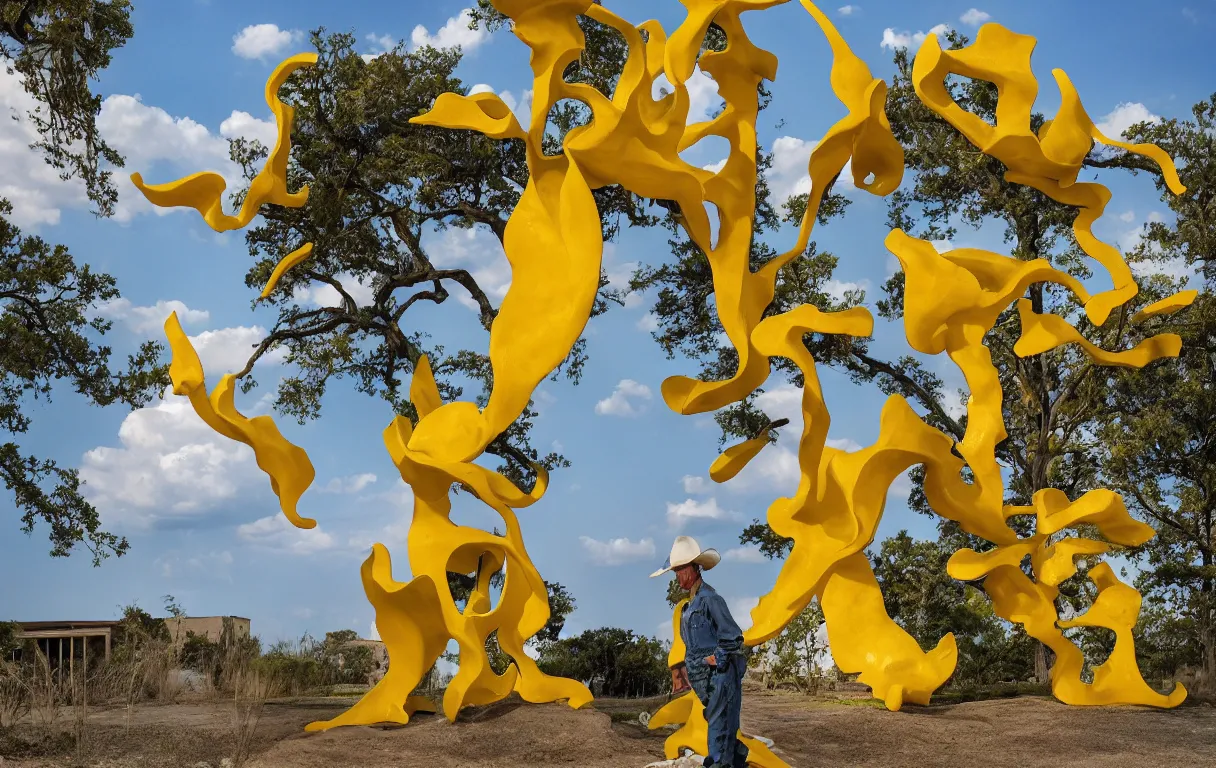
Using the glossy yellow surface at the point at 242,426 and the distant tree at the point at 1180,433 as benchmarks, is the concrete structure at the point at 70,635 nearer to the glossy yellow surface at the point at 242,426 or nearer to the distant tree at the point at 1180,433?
the glossy yellow surface at the point at 242,426

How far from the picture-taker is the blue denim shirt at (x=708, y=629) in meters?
5.64

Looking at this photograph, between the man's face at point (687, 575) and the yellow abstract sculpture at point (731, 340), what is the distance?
1345 mm

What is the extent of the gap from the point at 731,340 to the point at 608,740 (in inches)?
107

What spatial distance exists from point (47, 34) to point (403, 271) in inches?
162

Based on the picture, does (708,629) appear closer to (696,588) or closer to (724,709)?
(696,588)

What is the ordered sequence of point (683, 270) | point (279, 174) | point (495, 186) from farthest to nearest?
point (683, 270) → point (495, 186) → point (279, 174)

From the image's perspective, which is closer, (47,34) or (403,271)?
(47,34)

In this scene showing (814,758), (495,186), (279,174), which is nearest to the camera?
(814,758)

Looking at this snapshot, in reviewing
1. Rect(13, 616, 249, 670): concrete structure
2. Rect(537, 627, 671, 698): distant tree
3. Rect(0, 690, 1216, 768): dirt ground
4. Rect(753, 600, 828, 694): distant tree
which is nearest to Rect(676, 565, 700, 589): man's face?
Rect(0, 690, 1216, 768): dirt ground

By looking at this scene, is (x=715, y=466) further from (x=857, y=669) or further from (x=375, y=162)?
(x=375, y=162)

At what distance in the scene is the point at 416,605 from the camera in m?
8.12

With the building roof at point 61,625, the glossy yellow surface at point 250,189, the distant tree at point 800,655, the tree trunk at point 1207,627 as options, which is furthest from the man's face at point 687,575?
the building roof at point 61,625

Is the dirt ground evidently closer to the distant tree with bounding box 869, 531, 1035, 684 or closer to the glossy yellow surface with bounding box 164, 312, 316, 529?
→ the glossy yellow surface with bounding box 164, 312, 316, 529

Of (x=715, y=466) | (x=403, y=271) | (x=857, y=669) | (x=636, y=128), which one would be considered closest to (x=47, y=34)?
(x=403, y=271)
